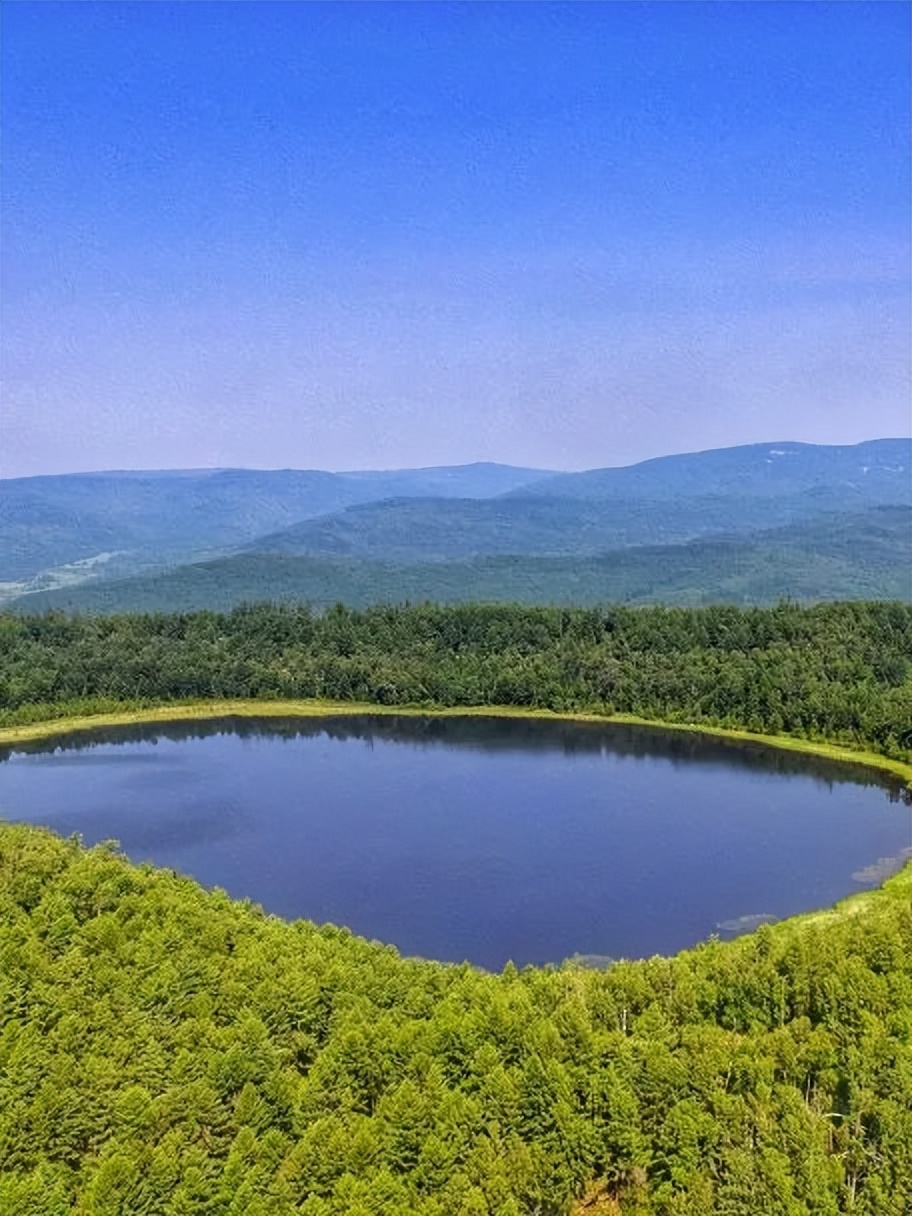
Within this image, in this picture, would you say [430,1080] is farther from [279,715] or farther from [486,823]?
[279,715]

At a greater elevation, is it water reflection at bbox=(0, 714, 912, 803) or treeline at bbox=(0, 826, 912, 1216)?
treeline at bbox=(0, 826, 912, 1216)

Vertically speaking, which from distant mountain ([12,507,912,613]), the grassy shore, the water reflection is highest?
distant mountain ([12,507,912,613])

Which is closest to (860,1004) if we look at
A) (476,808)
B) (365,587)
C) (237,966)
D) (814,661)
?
(237,966)

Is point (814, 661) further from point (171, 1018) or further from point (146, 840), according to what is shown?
point (171, 1018)

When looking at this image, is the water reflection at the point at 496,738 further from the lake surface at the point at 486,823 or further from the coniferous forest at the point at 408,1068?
the coniferous forest at the point at 408,1068

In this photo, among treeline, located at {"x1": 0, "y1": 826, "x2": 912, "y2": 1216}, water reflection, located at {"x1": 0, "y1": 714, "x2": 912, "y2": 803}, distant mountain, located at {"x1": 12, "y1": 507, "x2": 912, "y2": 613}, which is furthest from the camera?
distant mountain, located at {"x1": 12, "y1": 507, "x2": 912, "y2": 613}

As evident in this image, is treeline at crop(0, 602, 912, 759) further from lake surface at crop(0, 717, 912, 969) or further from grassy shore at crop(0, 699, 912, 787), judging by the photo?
lake surface at crop(0, 717, 912, 969)

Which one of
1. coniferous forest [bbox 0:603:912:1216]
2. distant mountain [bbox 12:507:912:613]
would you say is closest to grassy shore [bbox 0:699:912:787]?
coniferous forest [bbox 0:603:912:1216]

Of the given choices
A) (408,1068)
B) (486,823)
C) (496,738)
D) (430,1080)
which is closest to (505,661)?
(496,738)
